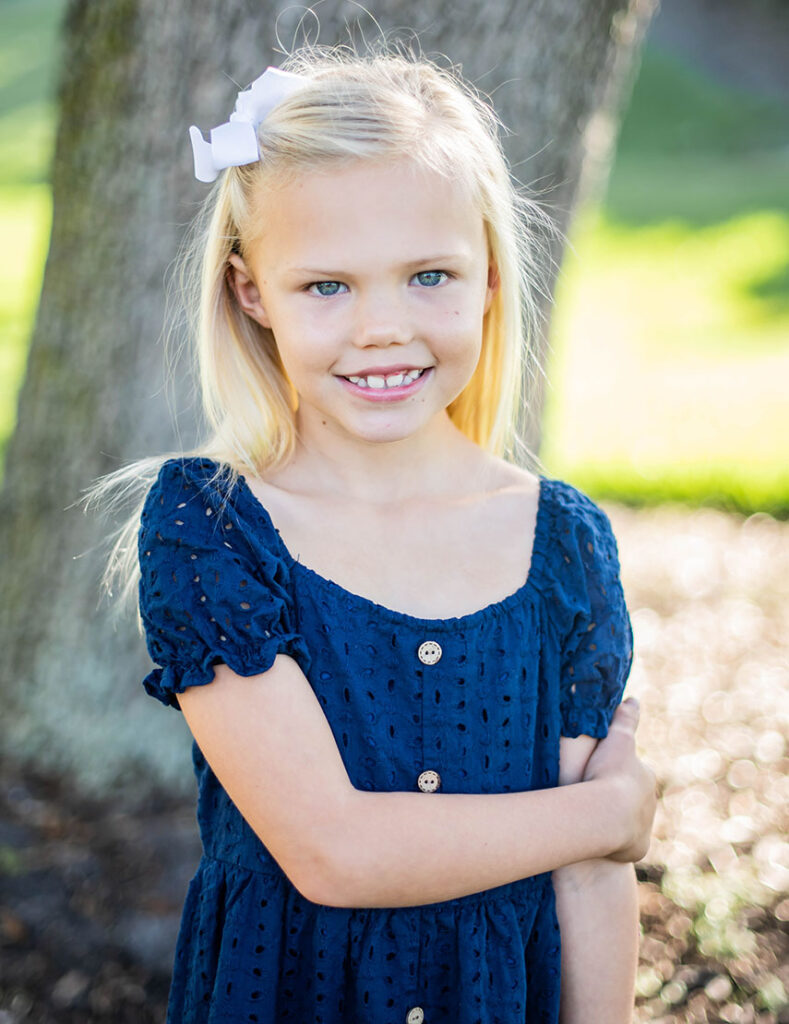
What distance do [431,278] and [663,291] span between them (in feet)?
38.6

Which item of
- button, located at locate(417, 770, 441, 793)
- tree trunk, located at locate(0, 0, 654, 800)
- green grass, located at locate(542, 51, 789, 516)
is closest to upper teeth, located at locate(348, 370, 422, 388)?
button, located at locate(417, 770, 441, 793)

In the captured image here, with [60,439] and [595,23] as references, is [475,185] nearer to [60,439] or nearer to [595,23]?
[595,23]

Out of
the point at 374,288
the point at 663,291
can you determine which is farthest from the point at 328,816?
the point at 663,291

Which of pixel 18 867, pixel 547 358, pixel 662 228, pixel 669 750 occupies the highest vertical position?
pixel 662 228

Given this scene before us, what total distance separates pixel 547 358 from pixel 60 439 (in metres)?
1.35

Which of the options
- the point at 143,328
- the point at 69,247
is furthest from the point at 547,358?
the point at 69,247

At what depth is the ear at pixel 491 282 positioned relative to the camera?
75.8 inches

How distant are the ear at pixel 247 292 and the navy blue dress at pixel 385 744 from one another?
0.28 meters

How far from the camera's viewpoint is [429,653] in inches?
69.4

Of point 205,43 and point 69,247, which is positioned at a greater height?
point 205,43

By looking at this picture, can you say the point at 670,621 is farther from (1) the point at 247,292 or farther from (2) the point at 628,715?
(1) the point at 247,292

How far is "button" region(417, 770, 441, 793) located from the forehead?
0.78 metres

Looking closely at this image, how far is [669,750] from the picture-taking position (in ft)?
12.4

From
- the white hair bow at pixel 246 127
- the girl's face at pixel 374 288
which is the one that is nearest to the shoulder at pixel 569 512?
the girl's face at pixel 374 288
